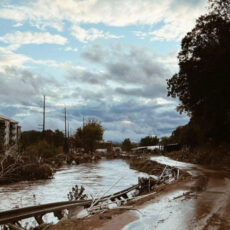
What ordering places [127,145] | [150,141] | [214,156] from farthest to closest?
[127,145] → [150,141] → [214,156]

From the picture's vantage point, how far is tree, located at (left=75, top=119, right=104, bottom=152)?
80250mm

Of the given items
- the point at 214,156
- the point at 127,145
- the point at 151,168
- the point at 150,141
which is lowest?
the point at 151,168

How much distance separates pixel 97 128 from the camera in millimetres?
81688

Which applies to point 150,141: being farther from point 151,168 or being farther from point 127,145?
point 151,168

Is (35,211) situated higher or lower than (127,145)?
lower

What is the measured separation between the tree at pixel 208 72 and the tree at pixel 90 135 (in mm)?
48682

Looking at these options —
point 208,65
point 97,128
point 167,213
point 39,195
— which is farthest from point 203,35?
point 97,128

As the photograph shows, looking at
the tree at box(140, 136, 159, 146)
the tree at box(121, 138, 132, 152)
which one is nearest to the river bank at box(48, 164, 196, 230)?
the tree at box(140, 136, 159, 146)

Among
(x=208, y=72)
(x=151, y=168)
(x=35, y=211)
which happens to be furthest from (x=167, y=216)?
(x=151, y=168)

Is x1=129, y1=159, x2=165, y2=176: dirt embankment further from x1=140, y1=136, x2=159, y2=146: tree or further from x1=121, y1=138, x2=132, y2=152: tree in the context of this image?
x1=121, y1=138, x2=132, y2=152: tree

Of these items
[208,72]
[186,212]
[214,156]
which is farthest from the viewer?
[214,156]

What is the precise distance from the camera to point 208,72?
27.1 meters

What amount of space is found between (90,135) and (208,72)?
5561 cm

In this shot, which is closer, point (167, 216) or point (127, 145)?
point (167, 216)
